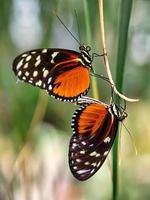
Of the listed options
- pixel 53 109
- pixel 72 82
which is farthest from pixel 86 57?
pixel 53 109

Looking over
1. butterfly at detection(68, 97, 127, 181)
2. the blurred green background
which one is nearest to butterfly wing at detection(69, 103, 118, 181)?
butterfly at detection(68, 97, 127, 181)

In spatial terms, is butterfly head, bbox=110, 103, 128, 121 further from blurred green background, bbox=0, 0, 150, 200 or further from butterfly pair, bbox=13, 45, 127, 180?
blurred green background, bbox=0, 0, 150, 200

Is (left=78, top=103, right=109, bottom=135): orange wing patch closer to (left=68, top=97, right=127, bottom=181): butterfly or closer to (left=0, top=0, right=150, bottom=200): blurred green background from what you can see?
(left=68, top=97, right=127, bottom=181): butterfly

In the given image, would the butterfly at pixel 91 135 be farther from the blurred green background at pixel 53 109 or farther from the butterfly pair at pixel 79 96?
the blurred green background at pixel 53 109

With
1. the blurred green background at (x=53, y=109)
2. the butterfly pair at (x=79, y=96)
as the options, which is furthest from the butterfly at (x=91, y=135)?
the blurred green background at (x=53, y=109)

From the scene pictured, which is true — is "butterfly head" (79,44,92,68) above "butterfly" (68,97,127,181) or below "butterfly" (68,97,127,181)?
above

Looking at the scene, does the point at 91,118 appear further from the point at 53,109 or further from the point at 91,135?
the point at 53,109

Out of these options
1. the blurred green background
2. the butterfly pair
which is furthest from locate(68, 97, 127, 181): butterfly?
the blurred green background

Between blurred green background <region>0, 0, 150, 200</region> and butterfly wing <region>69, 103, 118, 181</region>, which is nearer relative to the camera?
butterfly wing <region>69, 103, 118, 181</region>
